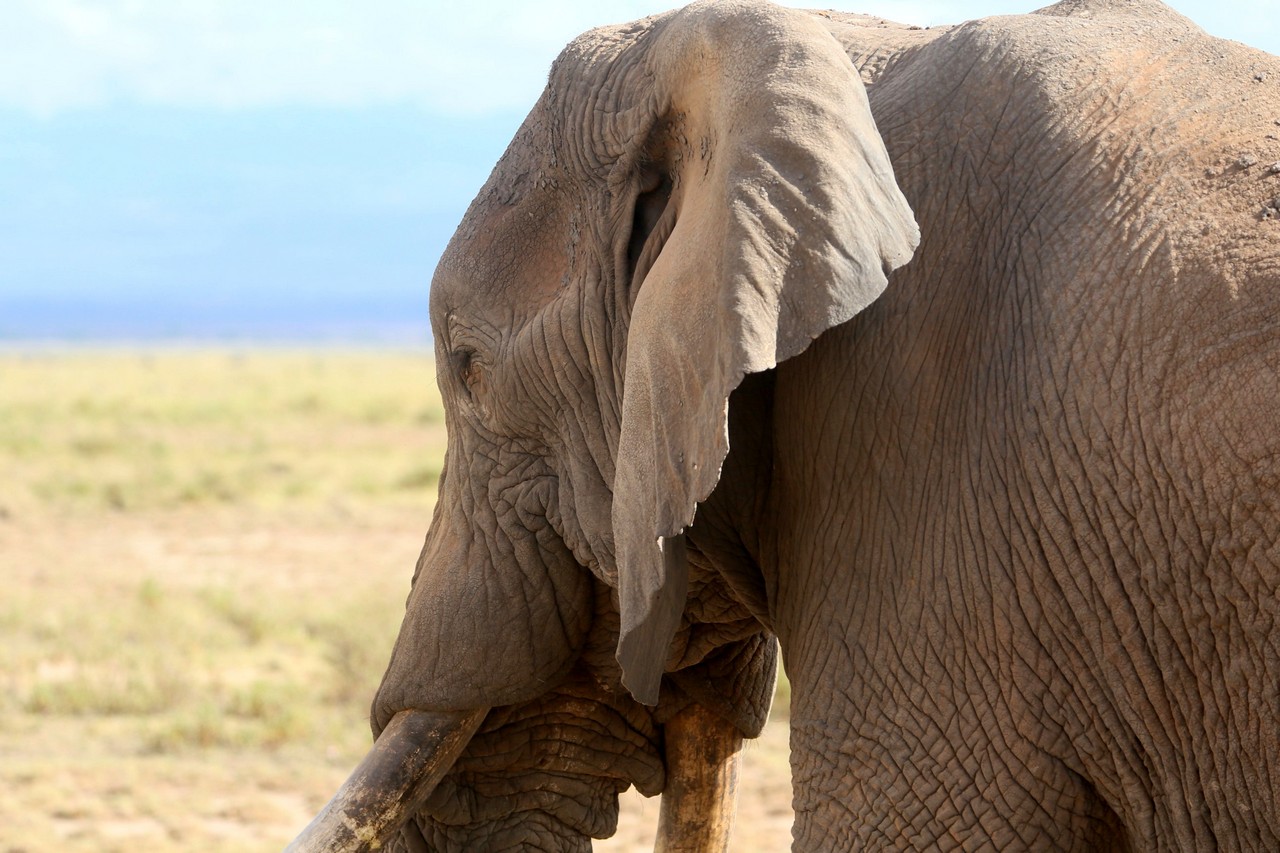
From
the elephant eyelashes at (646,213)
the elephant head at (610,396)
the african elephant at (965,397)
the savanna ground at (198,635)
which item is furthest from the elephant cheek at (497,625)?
the savanna ground at (198,635)

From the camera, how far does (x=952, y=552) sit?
2.26m

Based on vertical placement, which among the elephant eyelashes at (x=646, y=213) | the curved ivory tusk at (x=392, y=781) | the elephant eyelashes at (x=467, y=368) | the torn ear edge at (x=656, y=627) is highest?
the elephant eyelashes at (x=646, y=213)

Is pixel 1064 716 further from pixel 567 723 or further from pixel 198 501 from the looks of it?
pixel 198 501

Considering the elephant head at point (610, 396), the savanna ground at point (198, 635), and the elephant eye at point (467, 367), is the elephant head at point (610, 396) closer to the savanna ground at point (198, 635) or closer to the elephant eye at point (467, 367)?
the elephant eye at point (467, 367)

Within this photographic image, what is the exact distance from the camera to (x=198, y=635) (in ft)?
32.1

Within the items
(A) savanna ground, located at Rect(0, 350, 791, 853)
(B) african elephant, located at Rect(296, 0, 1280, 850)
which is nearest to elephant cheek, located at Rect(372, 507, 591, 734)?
(B) african elephant, located at Rect(296, 0, 1280, 850)

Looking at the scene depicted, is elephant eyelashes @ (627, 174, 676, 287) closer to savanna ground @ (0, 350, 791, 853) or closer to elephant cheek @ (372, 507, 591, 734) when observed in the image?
elephant cheek @ (372, 507, 591, 734)

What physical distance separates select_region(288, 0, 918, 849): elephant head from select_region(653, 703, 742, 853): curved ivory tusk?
0.05 feet

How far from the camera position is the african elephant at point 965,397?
2092 millimetres

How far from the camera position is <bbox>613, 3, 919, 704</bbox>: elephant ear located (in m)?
2.18

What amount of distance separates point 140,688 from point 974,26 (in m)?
6.74

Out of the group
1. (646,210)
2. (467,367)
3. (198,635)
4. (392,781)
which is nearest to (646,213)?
(646,210)

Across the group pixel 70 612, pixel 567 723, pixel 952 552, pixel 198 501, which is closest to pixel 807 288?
pixel 952 552

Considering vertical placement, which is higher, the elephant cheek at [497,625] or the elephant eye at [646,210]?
the elephant eye at [646,210]
